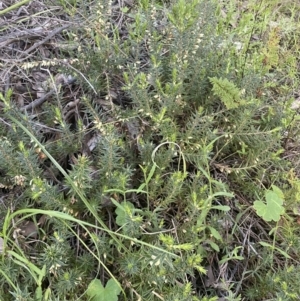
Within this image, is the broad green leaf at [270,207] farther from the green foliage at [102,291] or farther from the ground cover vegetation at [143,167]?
the green foliage at [102,291]

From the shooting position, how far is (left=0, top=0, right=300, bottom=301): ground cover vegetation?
4.97ft

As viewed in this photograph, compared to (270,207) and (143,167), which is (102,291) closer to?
(143,167)

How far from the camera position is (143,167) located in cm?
178

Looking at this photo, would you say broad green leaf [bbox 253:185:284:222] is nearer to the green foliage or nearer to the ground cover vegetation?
the ground cover vegetation

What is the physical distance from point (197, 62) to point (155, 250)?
873mm

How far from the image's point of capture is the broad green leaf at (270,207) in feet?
5.68

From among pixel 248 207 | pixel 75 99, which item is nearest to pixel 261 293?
pixel 248 207

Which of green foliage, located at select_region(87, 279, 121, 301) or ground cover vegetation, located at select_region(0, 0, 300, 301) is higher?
ground cover vegetation, located at select_region(0, 0, 300, 301)

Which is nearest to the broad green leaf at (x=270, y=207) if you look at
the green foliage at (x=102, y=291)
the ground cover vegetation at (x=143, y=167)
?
the ground cover vegetation at (x=143, y=167)

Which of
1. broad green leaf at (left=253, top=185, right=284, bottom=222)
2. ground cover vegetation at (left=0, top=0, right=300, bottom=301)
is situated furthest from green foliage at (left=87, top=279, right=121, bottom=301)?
broad green leaf at (left=253, top=185, right=284, bottom=222)

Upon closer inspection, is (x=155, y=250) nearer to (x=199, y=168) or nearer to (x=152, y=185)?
(x=152, y=185)

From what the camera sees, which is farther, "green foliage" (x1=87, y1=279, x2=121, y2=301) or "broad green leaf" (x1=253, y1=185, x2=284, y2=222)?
"broad green leaf" (x1=253, y1=185, x2=284, y2=222)

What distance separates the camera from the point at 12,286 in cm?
147

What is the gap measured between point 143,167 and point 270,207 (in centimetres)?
56
